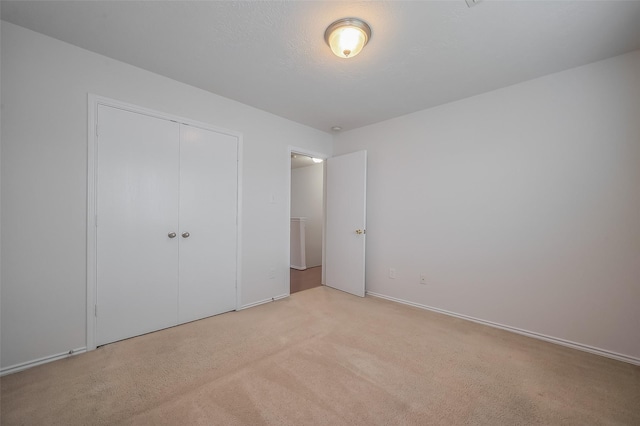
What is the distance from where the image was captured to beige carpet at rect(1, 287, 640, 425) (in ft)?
4.75

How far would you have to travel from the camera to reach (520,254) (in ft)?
8.15

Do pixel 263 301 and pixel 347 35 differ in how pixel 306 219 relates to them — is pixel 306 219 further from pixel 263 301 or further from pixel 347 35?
pixel 347 35

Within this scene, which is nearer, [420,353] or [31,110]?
[31,110]

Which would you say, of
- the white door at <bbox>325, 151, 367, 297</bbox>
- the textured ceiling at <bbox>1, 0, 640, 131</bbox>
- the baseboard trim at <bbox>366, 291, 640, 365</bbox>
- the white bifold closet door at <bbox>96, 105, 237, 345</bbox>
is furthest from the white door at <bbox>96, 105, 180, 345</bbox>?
the baseboard trim at <bbox>366, 291, 640, 365</bbox>

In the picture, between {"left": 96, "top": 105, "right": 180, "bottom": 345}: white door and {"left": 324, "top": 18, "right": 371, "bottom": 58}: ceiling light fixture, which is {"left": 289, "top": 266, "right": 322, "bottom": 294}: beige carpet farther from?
{"left": 324, "top": 18, "right": 371, "bottom": 58}: ceiling light fixture

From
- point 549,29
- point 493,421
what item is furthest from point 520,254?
point 549,29

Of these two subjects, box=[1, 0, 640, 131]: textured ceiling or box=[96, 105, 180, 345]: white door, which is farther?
box=[96, 105, 180, 345]: white door

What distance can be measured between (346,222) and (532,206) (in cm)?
211

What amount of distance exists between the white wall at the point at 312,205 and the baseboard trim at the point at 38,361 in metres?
4.12

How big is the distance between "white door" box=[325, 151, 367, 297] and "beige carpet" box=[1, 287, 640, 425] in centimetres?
119

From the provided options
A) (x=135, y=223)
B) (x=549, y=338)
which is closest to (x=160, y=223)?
(x=135, y=223)

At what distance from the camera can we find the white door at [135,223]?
7.07ft

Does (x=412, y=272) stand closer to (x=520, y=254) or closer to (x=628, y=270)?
(x=520, y=254)

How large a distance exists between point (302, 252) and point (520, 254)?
12.3 ft
